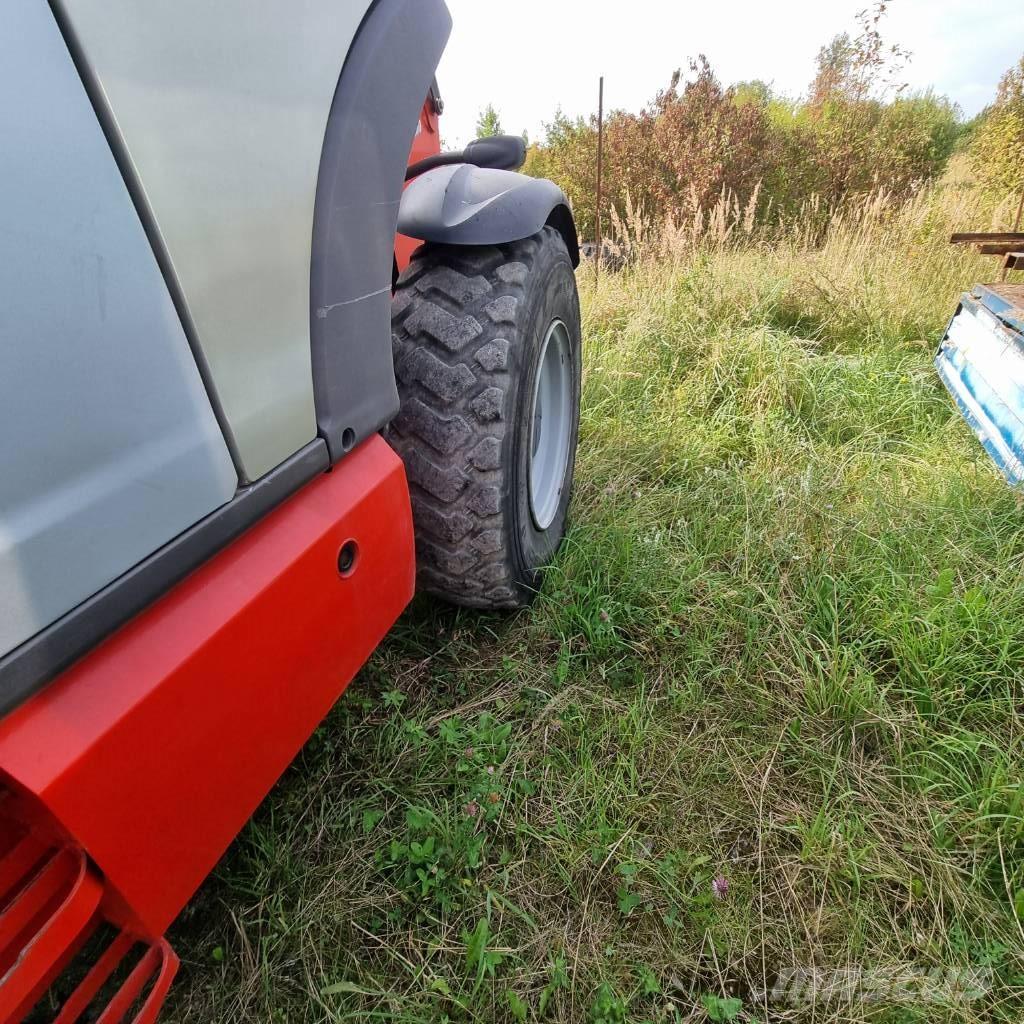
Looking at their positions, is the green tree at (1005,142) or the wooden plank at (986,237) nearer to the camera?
the wooden plank at (986,237)

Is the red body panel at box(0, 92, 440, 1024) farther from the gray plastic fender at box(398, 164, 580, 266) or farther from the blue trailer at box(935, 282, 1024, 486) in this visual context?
the blue trailer at box(935, 282, 1024, 486)

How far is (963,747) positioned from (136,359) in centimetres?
177

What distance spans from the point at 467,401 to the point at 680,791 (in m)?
0.97

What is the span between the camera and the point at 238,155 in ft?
2.57

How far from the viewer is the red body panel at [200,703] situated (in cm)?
65

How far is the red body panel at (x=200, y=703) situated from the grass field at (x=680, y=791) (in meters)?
0.09

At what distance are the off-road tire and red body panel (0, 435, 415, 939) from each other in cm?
33

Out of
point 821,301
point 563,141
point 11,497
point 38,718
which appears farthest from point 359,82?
point 563,141

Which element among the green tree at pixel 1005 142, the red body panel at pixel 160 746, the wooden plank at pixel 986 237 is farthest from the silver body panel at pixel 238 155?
the green tree at pixel 1005 142

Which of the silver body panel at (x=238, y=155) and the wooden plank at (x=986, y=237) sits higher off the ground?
the silver body panel at (x=238, y=155)

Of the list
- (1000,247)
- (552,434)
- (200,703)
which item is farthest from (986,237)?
(200,703)

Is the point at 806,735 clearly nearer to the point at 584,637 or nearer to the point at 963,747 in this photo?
the point at 963,747

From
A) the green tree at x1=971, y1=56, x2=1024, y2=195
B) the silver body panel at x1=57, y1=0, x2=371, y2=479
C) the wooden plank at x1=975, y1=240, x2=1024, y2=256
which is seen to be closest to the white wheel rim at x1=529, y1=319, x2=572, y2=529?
the silver body panel at x1=57, y1=0, x2=371, y2=479

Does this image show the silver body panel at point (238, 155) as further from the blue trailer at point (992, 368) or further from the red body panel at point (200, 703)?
the blue trailer at point (992, 368)
